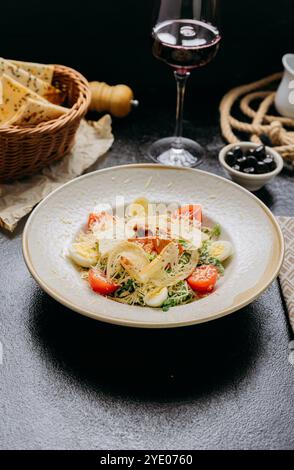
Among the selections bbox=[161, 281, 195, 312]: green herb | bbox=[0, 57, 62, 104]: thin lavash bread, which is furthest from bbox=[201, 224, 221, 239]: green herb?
bbox=[0, 57, 62, 104]: thin lavash bread

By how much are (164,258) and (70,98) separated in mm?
809

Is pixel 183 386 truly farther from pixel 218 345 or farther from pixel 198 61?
pixel 198 61

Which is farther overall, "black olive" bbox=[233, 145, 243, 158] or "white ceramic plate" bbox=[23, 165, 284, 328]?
"black olive" bbox=[233, 145, 243, 158]

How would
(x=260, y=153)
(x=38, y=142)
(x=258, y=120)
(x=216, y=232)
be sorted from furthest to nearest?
(x=258, y=120), (x=260, y=153), (x=38, y=142), (x=216, y=232)

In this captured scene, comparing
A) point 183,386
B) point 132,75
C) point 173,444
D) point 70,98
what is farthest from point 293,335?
point 132,75

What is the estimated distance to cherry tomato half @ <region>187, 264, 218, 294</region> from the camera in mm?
1442

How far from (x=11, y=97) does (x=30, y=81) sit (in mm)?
123

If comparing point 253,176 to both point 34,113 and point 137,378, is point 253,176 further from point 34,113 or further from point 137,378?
point 137,378

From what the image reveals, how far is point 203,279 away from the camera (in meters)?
1.45

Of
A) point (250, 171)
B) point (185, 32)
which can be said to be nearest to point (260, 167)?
point (250, 171)

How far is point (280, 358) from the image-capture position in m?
1.41

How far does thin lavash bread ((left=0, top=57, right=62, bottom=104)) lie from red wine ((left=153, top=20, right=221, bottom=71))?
0.36m

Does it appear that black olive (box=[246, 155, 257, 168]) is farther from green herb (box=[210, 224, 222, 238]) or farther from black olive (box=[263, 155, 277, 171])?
green herb (box=[210, 224, 222, 238])

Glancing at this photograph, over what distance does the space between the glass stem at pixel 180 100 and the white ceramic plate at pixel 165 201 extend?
32 cm
